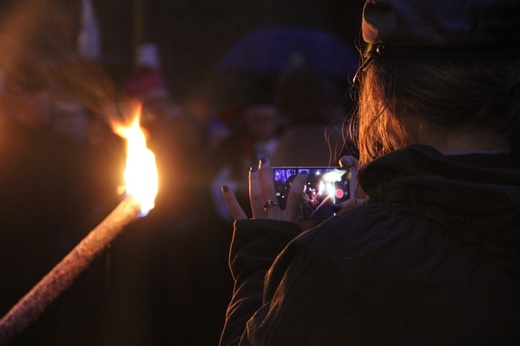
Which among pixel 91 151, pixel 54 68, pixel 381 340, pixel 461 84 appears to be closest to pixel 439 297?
pixel 381 340

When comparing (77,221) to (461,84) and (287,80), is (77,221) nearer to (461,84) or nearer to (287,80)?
(287,80)

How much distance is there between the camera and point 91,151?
194 inches

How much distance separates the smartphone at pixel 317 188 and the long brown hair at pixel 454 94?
1.57ft

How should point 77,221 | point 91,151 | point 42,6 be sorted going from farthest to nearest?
point 42,6
point 91,151
point 77,221

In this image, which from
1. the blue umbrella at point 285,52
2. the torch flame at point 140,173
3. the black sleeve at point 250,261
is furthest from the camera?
the blue umbrella at point 285,52

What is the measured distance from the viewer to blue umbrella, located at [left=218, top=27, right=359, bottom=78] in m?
8.29

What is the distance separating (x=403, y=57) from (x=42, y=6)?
40.8ft

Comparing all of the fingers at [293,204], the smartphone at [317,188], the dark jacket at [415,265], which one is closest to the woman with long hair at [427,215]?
the dark jacket at [415,265]

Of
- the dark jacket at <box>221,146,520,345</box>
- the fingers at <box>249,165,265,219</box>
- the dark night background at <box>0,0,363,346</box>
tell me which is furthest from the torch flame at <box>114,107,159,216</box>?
the dark jacket at <box>221,146,520,345</box>

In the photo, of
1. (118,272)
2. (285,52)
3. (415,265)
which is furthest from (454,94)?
(285,52)

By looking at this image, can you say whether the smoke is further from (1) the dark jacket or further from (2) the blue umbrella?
(1) the dark jacket

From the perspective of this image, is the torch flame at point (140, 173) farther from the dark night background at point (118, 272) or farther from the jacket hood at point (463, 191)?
the jacket hood at point (463, 191)

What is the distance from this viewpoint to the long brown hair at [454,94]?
1.47 metres

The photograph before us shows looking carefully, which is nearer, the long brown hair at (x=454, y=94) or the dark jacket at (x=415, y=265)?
the dark jacket at (x=415, y=265)
